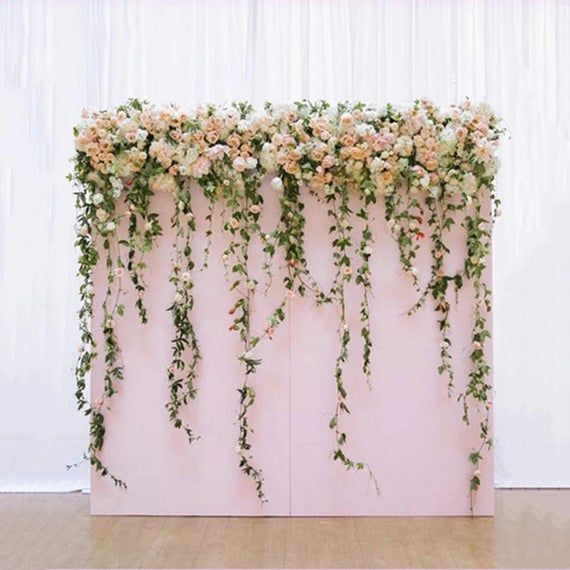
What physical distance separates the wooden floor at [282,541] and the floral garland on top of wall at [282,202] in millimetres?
252

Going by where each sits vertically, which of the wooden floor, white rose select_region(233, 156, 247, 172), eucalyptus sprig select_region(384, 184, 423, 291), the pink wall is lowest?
the wooden floor

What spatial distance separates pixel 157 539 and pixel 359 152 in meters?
1.88

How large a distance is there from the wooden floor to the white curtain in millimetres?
766

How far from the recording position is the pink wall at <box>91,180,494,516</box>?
4195 millimetres

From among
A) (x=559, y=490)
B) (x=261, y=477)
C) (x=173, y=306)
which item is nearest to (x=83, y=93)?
(x=173, y=306)

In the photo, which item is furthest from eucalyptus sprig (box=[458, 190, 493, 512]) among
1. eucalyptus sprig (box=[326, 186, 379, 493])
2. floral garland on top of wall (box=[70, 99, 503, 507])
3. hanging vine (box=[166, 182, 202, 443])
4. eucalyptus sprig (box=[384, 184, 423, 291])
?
hanging vine (box=[166, 182, 202, 443])

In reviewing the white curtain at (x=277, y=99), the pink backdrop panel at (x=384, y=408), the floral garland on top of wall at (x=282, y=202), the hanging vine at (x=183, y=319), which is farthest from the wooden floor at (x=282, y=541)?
the white curtain at (x=277, y=99)

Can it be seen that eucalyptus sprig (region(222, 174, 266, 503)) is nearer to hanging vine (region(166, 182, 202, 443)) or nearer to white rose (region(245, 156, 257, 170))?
white rose (region(245, 156, 257, 170))

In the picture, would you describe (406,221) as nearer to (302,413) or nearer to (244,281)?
(244,281)

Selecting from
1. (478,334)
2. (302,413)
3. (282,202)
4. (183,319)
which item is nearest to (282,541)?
(302,413)

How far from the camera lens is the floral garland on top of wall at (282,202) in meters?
4.08

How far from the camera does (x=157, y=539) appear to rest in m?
3.84

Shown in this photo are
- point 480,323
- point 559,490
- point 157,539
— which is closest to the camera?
point 157,539

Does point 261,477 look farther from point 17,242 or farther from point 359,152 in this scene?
point 17,242
